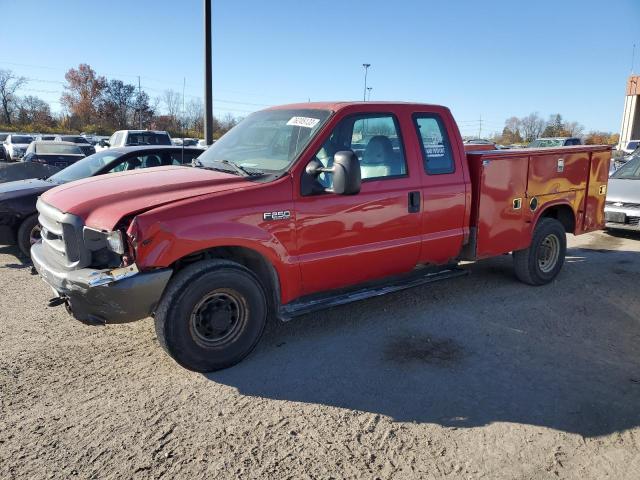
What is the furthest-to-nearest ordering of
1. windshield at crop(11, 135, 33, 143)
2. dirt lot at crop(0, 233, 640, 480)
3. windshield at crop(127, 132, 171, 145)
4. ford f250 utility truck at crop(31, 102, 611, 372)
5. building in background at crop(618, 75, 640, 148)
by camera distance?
building in background at crop(618, 75, 640, 148) < windshield at crop(11, 135, 33, 143) < windshield at crop(127, 132, 171, 145) < ford f250 utility truck at crop(31, 102, 611, 372) < dirt lot at crop(0, 233, 640, 480)

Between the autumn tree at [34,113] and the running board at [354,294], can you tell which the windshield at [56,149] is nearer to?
the running board at [354,294]

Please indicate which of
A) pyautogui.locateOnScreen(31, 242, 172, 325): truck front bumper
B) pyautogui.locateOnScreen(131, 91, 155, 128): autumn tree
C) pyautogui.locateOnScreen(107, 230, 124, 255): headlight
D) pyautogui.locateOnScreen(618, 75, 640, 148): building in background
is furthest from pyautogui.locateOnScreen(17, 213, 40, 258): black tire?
pyautogui.locateOnScreen(131, 91, 155, 128): autumn tree

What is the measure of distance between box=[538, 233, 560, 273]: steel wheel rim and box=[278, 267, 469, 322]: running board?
1.48 metres

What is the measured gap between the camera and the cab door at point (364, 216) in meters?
4.20

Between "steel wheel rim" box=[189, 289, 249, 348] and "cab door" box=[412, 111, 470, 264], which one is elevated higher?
"cab door" box=[412, 111, 470, 264]

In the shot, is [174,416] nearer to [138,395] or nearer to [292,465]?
[138,395]

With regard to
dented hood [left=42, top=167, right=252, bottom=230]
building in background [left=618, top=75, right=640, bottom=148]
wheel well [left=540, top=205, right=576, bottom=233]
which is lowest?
wheel well [left=540, top=205, right=576, bottom=233]

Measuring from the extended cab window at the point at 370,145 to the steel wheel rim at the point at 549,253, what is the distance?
8.82 ft

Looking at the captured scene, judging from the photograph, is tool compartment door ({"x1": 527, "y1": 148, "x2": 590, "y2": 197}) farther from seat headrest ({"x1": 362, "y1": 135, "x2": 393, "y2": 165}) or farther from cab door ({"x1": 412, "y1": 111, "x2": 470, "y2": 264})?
seat headrest ({"x1": 362, "y1": 135, "x2": 393, "y2": 165})

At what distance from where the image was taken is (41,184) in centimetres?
732

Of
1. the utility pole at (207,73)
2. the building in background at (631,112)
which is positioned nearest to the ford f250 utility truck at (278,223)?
the utility pole at (207,73)

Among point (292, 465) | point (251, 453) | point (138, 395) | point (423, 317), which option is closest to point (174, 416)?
point (138, 395)

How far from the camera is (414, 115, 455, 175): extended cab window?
4.90m

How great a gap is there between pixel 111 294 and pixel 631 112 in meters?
53.6
